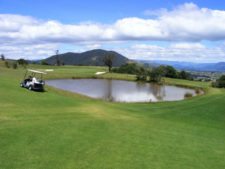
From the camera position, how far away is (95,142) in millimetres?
17922

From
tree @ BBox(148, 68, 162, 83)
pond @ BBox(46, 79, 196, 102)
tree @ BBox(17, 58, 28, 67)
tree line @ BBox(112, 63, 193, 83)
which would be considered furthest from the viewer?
tree @ BBox(17, 58, 28, 67)

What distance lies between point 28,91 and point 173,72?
100225 millimetres

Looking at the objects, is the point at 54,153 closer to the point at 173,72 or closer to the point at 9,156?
the point at 9,156

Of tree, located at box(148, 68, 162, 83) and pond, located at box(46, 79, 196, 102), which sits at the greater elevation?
tree, located at box(148, 68, 162, 83)

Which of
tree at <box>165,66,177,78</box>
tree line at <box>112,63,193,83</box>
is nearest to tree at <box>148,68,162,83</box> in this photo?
tree line at <box>112,63,193,83</box>

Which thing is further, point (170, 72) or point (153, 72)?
point (170, 72)

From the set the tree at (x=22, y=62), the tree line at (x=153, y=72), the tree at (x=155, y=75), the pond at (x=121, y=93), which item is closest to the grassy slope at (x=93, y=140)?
the pond at (x=121, y=93)

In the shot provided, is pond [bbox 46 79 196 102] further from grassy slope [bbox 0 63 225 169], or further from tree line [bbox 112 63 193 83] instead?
grassy slope [bbox 0 63 225 169]

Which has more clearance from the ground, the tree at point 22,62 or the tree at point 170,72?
the tree at point 22,62

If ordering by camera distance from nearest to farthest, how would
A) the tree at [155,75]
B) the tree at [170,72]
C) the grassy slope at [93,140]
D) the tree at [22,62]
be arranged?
the grassy slope at [93,140], the tree at [155,75], the tree at [170,72], the tree at [22,62]

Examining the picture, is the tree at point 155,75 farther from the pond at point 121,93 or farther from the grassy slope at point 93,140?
the grassy slope at point 93,140

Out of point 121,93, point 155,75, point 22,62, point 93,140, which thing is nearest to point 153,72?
point 155,75

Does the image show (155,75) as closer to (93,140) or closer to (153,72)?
(153,72)

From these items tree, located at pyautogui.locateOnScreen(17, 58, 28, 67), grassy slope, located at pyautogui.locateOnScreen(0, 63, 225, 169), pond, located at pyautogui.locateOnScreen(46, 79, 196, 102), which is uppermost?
tree, located at pyautogui.locateOnScreen(17, 58, 28, 67)
